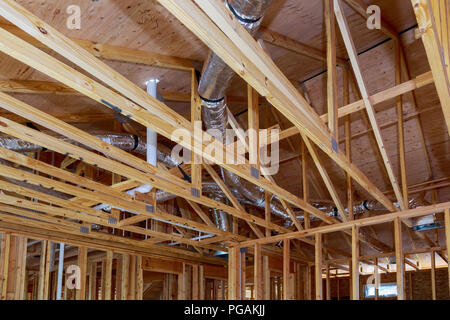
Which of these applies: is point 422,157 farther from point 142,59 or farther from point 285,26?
point 142,59

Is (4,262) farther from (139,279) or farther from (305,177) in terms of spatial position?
(305,177)

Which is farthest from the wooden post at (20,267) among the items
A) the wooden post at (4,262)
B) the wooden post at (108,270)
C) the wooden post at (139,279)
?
the wooden post at (139,279)

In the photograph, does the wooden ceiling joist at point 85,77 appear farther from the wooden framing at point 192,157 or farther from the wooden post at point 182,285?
the wooden post at point 182,285

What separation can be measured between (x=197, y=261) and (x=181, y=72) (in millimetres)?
5228

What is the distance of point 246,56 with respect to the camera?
9.59ft

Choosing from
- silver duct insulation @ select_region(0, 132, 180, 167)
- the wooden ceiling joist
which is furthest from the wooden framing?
silver duct insulation @ select_region(0, 132, 180, 167)

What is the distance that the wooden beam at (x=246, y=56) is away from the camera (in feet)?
7.87

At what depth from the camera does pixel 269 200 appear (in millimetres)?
7301

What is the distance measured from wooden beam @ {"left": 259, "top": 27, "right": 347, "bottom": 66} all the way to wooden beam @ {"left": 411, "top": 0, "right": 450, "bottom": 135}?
2.21 meters

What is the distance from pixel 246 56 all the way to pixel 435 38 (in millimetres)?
1110

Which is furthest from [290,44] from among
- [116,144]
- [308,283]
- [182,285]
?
[308,283]

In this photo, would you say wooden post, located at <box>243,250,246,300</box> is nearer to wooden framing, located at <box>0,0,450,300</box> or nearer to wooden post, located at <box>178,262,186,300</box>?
wooden framing, located at <box>0,0,450,300</box>

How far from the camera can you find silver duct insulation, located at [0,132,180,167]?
5262 mm
